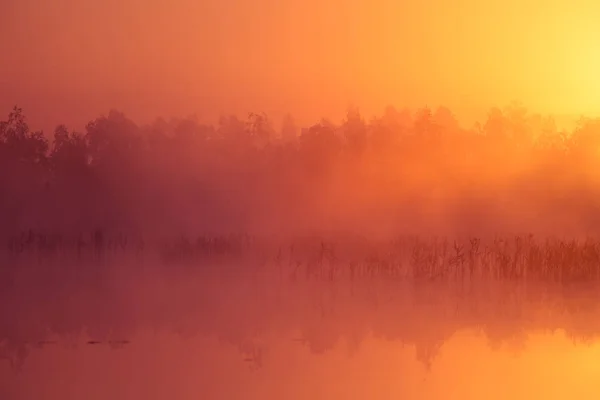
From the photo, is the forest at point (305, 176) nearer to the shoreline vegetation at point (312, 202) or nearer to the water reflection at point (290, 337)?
the shoreline vegetation at point (312, 202)

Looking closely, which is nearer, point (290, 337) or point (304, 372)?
point (304, 372)

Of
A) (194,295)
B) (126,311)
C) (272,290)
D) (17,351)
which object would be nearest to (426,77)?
(272,290)

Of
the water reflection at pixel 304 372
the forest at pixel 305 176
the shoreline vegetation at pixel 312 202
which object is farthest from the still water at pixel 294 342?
the forest at pixel 305 176

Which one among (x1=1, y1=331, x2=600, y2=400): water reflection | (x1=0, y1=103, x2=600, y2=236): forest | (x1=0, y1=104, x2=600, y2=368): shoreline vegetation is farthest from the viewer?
(x1=0, y1=103, x2=600, y2=236): forest

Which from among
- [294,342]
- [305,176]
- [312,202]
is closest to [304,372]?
[294,342]

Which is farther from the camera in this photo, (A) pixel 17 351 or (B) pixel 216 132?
(B) pixel 216 132

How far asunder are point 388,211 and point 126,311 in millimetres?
2890

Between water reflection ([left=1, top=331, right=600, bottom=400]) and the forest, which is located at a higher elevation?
the forest

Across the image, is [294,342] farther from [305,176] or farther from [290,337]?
[305,176]

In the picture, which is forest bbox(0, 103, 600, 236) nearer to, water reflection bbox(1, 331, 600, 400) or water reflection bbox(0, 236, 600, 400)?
water reflection bbox(0, 236, 600, 400)

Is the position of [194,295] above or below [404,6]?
below

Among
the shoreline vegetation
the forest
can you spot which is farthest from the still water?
the forest

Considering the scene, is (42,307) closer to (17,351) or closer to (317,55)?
(17,351)

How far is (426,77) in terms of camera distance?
20.6 feet
